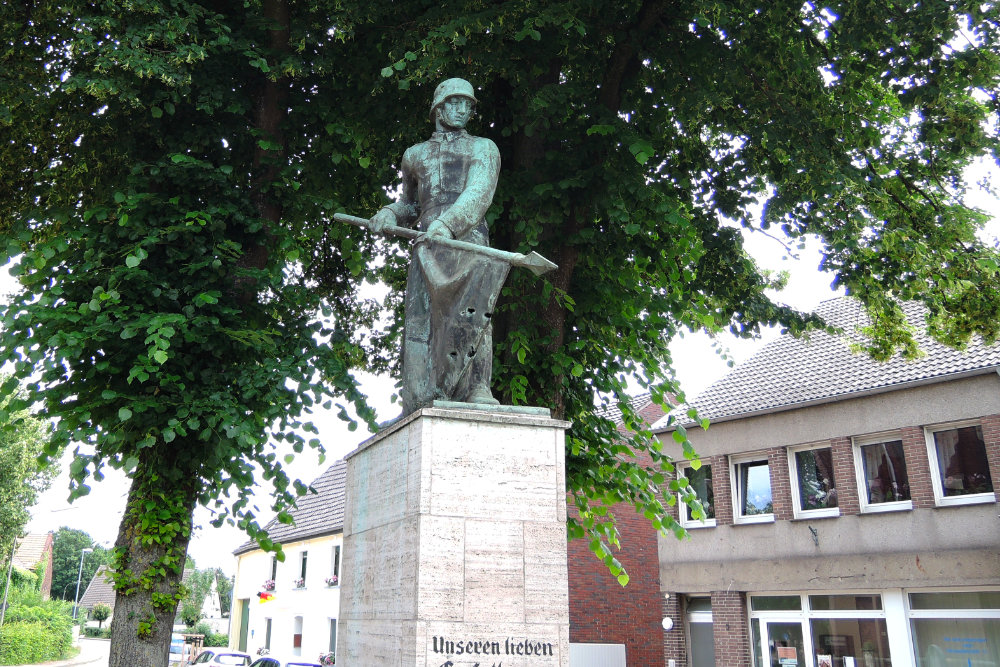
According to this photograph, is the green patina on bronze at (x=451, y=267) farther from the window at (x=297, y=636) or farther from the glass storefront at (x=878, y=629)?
the window at (x=297, y=636)

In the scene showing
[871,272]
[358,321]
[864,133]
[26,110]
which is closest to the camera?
[26,110]

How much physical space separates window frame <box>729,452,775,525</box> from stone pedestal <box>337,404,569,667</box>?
15.8m

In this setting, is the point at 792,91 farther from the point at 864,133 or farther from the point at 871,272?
the point at 871,272

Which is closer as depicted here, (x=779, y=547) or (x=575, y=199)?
(x=575, y=199)

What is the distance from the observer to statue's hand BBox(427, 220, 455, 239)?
17.7 ft

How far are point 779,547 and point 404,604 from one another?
16.0 metres

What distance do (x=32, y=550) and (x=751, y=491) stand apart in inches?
2754

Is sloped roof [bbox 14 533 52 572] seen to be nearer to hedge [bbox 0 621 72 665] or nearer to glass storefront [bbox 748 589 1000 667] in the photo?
hedge [bbox 0 621 72 665]

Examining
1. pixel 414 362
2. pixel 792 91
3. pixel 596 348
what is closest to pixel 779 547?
pixel 596 348

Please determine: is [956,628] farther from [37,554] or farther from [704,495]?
[37,554]

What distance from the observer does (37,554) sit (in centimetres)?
7194

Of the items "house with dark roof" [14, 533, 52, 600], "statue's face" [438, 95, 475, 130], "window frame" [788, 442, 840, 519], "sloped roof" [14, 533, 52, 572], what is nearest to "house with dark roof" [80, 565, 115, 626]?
"house with dark roof" [14, 533, 52, 600]

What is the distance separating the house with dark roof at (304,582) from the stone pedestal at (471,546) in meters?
21.8

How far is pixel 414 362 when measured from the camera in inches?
227
